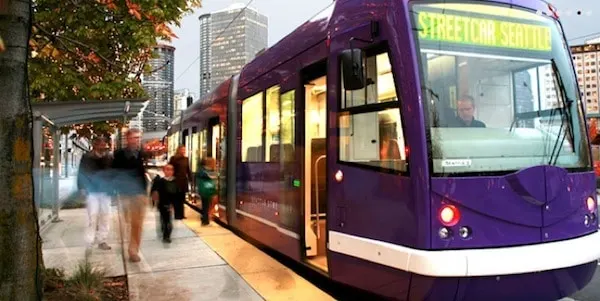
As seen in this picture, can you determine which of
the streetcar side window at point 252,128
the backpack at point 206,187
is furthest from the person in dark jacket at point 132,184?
the backpack at point 206,187

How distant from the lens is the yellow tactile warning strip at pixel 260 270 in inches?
212

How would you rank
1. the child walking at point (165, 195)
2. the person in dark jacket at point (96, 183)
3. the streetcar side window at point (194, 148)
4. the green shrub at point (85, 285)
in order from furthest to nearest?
the streetcar side window at point (194, 148) < the child walking at point (165, 195) < the person in dark jacket at point (96, 183) < the green shrub at point (85, 285)

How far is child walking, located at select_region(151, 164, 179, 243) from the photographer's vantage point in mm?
8266

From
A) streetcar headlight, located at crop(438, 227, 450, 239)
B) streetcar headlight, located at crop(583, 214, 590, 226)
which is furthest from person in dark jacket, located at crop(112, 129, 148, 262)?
streetcar headlight, located at crop(583, 214, 590, 226)

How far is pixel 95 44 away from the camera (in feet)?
29.7

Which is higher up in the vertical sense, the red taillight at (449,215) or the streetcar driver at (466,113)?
the streetcar driver at (466,113)

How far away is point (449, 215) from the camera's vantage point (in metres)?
4.03

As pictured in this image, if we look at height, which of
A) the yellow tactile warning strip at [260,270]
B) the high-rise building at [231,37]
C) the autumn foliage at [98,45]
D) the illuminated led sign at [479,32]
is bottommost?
the yellow tactile warning strip at [260,270]

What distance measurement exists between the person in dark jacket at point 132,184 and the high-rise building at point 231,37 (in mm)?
9189

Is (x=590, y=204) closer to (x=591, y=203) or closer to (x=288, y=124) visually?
(x=591, y=203)

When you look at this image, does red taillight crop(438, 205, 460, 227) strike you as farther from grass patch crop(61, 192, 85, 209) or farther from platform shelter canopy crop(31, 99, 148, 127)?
grass patch crop(61, 192, 85, 209)

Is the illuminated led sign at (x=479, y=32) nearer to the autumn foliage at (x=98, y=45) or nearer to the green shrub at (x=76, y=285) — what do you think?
the green shrub at (x=76, y=285)

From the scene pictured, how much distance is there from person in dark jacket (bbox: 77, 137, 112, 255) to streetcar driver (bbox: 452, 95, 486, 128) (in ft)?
17.4

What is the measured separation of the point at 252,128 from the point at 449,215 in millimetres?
4583
